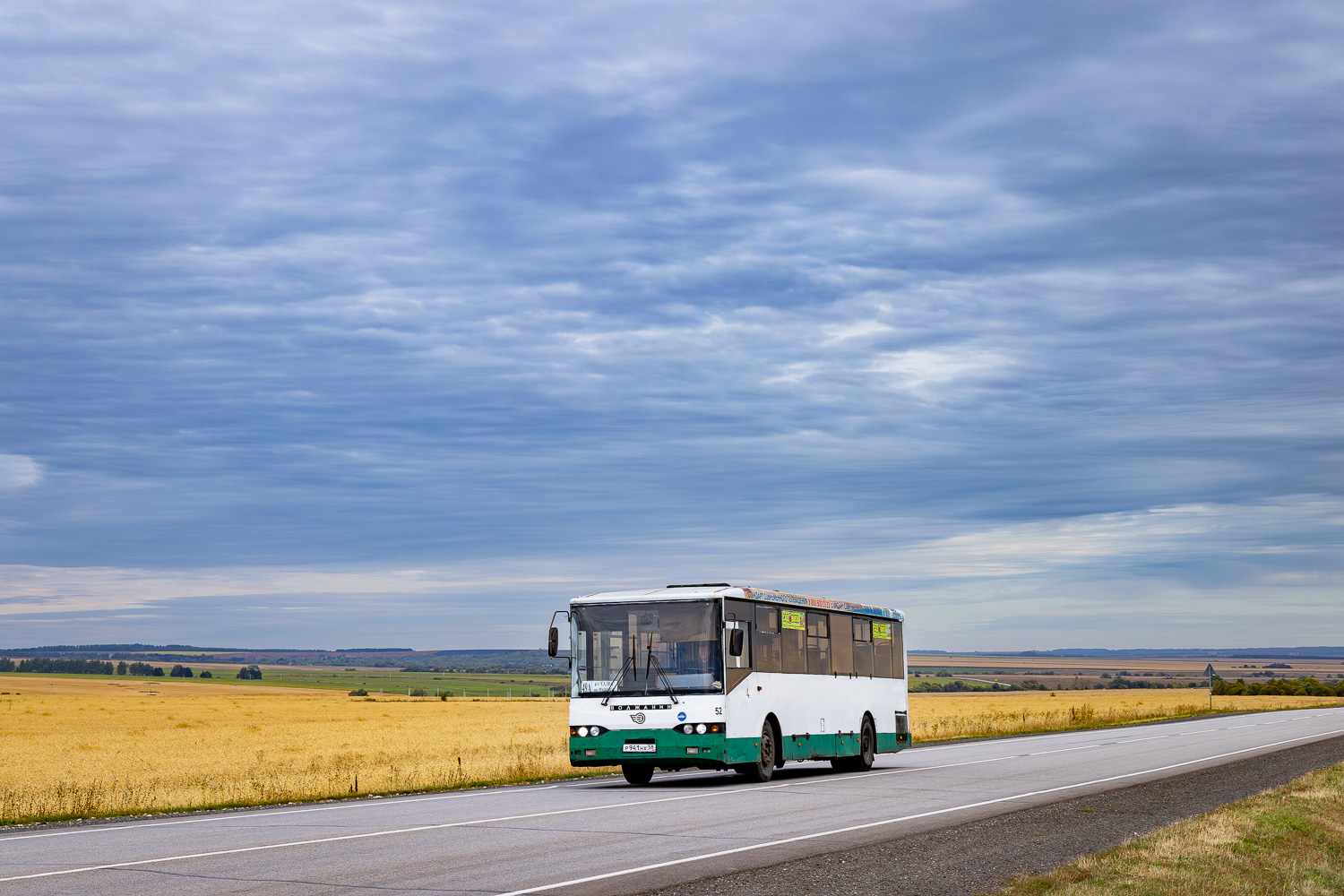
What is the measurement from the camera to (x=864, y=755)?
27141 millimetres

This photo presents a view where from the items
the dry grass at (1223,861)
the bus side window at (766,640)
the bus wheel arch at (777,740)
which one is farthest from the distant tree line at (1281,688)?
the dry grass at (1223,861)

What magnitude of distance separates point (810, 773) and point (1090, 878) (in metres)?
15.1

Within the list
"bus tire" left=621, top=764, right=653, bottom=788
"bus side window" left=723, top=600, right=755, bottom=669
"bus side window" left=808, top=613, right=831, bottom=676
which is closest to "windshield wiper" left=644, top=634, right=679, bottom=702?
"bus side window" left=723, top=600, right=755, bottom=669

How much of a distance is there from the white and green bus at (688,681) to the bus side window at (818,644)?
0.54m

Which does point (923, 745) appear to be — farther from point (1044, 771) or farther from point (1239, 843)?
point (1239, 843)

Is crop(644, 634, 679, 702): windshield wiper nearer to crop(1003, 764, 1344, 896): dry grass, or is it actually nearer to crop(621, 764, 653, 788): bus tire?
crop(621, 764, 653, 788): bus tire

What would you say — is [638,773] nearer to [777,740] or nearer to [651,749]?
[651,749]

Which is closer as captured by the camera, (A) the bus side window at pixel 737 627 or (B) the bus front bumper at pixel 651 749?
(B) the bus front bumper at pixel 651 749

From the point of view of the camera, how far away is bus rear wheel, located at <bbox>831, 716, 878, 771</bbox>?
27016 millimetres

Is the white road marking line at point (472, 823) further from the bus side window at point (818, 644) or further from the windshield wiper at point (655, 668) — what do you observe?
the bus side window at point (818, 644)

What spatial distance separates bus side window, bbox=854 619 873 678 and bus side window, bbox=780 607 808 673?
2.72 metres

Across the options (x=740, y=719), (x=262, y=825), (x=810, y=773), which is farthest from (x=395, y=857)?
(x=810, y=773)

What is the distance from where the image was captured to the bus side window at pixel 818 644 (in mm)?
24969

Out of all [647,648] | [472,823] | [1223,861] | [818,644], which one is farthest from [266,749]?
[1223,861]
